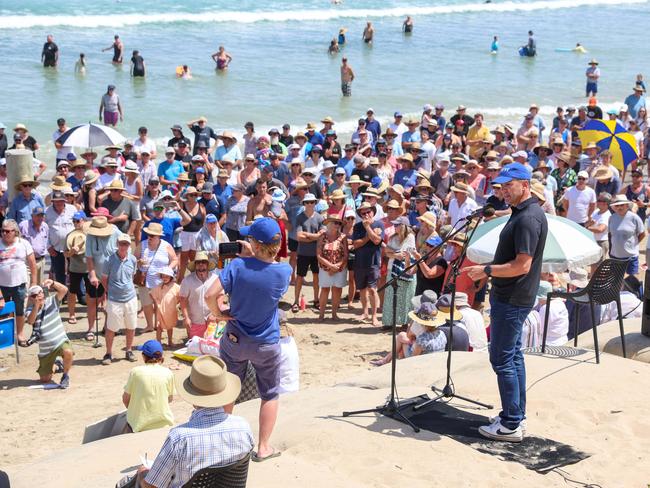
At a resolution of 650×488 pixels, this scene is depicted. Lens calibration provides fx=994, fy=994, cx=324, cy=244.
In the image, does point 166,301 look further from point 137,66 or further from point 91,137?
point 137,66

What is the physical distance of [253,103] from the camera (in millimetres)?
29719

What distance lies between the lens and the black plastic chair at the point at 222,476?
507 centimetres

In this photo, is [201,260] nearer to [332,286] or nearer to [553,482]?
[332,286]

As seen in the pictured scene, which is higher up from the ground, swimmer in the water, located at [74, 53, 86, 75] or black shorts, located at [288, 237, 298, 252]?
swimmer in the water, located at [74, 53, 86, 75]

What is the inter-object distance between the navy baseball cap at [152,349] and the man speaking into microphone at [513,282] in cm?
283

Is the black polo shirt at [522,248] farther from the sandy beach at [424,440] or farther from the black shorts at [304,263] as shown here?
the black shorts at [304,263]

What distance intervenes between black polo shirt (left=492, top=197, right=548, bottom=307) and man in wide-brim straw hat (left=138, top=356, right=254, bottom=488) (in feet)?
6.37

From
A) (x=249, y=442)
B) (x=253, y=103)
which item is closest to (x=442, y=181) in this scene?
(x=249, y=442)

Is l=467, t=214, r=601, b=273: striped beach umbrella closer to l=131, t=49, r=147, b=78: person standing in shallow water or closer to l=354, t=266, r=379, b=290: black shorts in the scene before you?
l=354, t=266, r=379, b=290: black shorts

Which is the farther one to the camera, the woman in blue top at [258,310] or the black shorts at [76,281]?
the black shorts at [76,281]

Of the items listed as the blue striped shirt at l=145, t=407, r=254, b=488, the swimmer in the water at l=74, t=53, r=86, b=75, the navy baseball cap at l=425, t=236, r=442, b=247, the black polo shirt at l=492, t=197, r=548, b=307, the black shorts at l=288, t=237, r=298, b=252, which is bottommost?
the black shorts at l=288, t=237, r=298, b=252

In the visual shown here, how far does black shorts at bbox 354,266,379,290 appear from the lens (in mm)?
12609

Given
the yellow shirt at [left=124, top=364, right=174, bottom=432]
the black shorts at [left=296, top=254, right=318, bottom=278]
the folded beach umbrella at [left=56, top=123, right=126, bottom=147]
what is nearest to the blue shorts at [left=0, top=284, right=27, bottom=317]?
the black shorts at [left=296, top=254, right=318, bottom=278]

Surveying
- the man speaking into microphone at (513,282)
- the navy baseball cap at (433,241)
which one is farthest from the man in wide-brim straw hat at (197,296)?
the man speaking into microphone at (513,282)
